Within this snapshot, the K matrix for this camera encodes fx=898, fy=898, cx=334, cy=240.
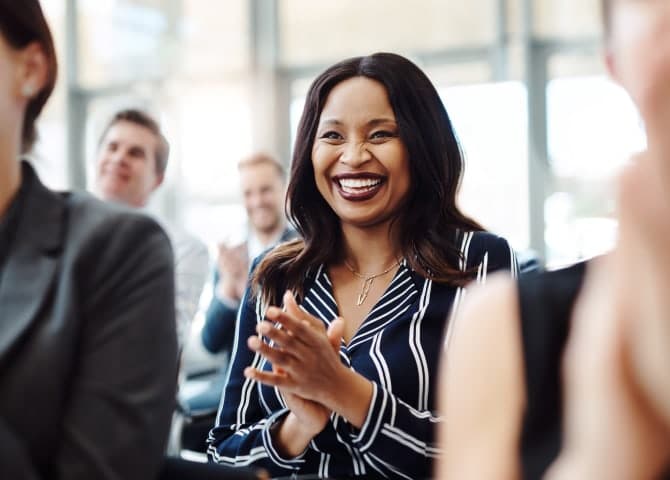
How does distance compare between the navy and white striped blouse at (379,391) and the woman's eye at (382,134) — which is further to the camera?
the woman's eye at (382,134)

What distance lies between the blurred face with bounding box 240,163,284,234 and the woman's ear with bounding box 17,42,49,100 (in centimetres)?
299

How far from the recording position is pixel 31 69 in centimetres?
125

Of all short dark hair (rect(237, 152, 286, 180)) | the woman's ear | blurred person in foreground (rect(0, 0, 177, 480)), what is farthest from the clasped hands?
short dark hair (rect(237, 152, 286, 180))

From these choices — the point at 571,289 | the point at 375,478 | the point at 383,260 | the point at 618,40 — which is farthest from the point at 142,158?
the point at 618,40

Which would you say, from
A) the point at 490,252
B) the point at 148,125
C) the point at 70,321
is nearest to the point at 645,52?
the point at 70,321

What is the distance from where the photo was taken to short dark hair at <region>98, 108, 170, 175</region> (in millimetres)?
3934

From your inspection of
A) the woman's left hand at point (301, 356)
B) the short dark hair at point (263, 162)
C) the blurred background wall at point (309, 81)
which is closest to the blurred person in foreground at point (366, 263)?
the woman's left hand at point (301, 356)

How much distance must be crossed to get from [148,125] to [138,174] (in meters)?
0.24

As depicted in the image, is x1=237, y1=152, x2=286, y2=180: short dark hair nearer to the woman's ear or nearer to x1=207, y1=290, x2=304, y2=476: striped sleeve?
x1=207, y1=290, x2=304, y2=476: striped sleeve

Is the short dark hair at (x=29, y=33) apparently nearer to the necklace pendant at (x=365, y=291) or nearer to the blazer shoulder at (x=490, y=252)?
the necklace pendant at (x=365, y=291)

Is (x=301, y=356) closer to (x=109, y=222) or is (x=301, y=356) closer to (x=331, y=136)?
(x=109, y=222)

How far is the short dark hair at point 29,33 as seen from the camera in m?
1.20

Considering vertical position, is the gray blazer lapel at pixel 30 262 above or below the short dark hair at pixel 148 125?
below

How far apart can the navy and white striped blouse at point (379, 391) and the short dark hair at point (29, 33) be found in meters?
0.70
